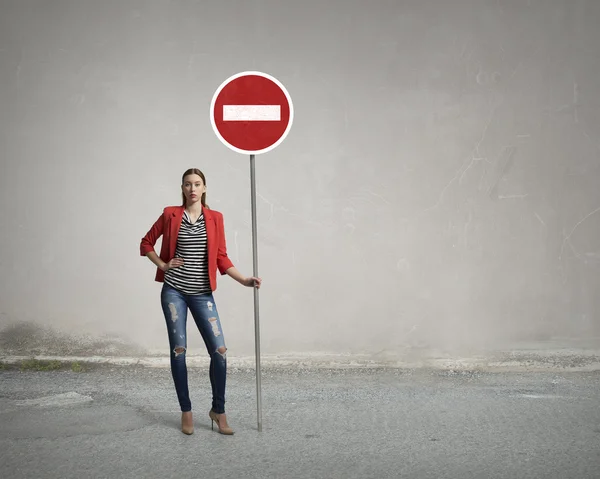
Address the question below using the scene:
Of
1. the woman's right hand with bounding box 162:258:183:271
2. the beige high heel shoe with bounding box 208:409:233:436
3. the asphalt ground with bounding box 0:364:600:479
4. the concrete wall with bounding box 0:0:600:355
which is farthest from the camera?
the concrete wall with bounding box 0:0:600:355

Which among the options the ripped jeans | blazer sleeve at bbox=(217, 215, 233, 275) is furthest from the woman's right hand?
blazer sleeve at bbox=(217, 215, 233, 275)

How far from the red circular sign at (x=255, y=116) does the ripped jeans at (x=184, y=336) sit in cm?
118

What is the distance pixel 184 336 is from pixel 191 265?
0.52 metres

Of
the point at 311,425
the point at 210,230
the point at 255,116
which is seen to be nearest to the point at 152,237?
the point at 210,230

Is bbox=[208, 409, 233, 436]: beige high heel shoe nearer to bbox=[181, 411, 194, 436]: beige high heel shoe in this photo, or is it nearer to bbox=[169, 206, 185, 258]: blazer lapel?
bbox=[181, 411, 194, 436]: beige high heel shoe

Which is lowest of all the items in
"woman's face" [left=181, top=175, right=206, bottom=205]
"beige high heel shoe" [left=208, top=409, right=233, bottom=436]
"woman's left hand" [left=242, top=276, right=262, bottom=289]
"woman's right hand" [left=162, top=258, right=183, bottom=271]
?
"beige high heel shoe" [left=208, top=409, right=233, bottom=436]

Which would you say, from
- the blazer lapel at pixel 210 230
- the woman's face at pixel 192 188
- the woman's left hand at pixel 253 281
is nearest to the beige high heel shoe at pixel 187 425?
the woman's left hand at pixel 253 281

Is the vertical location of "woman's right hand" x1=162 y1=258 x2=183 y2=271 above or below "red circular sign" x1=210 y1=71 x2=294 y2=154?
below

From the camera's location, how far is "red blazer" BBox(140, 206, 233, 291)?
558 cm

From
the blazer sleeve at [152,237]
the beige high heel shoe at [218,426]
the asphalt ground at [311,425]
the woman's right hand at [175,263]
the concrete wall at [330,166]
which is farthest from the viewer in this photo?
the concrete wall at [330,166]

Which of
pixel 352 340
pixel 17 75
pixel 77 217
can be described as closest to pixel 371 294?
pixel 352 340

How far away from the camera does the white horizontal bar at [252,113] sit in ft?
18.3

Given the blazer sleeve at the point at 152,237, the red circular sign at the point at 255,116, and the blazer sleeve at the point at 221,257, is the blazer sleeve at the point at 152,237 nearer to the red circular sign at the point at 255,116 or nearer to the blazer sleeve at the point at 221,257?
the blazer sleeve at the point at 221,257

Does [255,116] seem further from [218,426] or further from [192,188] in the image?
[218,426]
